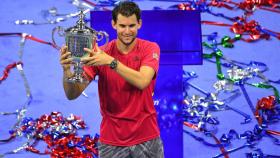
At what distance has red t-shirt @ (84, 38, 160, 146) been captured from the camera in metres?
2.67

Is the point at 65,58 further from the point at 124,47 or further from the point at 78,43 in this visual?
the point at 124,47

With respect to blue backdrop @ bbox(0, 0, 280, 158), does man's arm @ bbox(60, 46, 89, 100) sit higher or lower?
higher

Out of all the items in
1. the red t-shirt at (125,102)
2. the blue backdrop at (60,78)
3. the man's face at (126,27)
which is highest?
the man's face at (126,27)

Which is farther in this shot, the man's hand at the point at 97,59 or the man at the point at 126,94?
the man at the point at 126,94

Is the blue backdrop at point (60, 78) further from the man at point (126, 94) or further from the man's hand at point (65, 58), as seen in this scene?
the man's hand at point (65, 58)

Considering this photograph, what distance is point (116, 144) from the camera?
269 centimetres

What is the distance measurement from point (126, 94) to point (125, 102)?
0.13 feet

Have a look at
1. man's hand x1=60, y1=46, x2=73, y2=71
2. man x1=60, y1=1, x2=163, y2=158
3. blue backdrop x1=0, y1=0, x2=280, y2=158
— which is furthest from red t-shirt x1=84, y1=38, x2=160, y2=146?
blue backdrop x1=0, y1=0, x2=280, y2=158

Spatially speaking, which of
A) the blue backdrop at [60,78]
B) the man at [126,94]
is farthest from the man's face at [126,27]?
the blue backdrop at [60,78]

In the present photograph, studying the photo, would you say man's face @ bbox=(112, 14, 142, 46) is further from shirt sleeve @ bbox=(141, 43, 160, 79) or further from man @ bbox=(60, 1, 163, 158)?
shirt sleeve @ bbox=(141, 43, 160, 79)

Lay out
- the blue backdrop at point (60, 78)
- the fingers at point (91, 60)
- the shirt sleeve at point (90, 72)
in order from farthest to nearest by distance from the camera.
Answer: the blue backdrop at point (60, 78), the shirt sleeve at point (90, 72), the fingers at point (91, 60)

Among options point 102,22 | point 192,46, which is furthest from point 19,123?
point 192,46

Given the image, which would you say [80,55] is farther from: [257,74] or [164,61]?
[257,74]

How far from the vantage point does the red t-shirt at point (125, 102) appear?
2.67m
